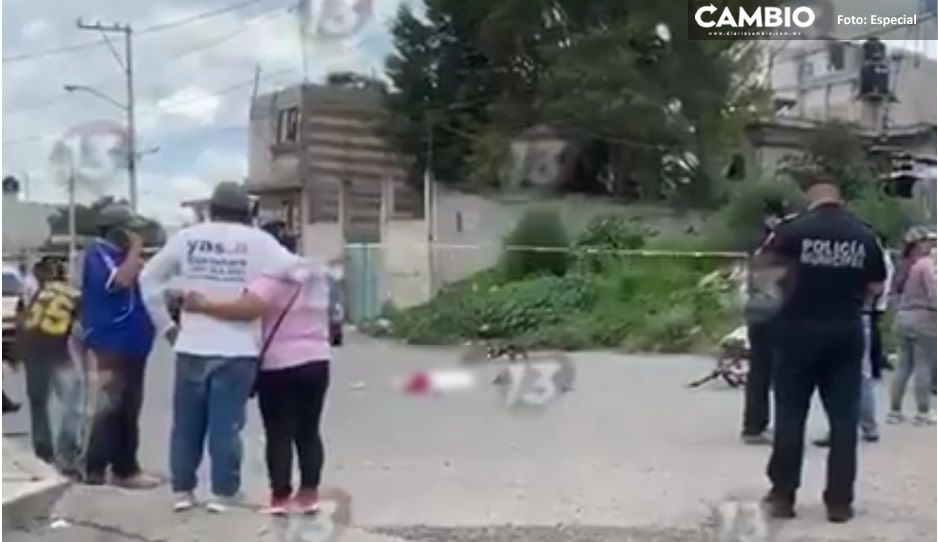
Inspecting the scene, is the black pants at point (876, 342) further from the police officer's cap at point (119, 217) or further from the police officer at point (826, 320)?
the police officer's cap at point (119, 217)

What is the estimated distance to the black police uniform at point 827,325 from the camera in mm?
3584

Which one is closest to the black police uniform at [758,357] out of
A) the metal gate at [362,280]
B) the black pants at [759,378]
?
the black pants at [759,378]

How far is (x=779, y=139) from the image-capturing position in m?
3.78

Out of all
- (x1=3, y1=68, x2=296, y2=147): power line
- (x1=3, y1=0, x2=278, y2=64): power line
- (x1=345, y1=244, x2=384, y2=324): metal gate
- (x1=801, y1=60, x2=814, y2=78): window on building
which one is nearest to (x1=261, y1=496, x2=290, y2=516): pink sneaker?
(x1=345, y1=244, x2=384, y2=324): metal gate

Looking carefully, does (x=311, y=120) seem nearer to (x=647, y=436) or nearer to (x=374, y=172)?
(x=374, y=172)

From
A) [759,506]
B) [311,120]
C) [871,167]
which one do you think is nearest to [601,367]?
[759,506]

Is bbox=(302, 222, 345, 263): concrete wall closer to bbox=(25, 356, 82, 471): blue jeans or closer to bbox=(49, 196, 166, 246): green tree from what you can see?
bbox=(49, 196, 166, 246): green tree

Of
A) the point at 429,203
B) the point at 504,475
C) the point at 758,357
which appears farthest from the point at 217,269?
the point at 758,357

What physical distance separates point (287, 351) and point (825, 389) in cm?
120

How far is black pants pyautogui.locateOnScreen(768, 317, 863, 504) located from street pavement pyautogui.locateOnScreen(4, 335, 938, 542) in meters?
0.05

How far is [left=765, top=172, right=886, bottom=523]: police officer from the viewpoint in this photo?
3.58 metres

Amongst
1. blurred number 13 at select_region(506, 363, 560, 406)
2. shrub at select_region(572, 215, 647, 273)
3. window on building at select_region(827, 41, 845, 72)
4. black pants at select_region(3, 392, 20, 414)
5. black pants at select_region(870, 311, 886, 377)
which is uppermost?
window on building at select_region(827, 41, 845, 72)

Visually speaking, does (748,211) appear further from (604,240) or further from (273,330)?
(273,330)

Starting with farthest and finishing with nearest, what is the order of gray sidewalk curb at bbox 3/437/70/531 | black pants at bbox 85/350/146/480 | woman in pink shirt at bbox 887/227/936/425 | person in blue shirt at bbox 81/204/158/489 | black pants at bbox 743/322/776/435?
woman in pink shirt at bbox 887/227/936/425 → black pants at bbox 85/350/146/480 → black pants at bbox 743/322/776/435 → person in blue shirt at bbox 81/204/158/489 → gray sidewalk curb at bbox 3/437/70/531
